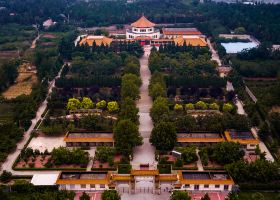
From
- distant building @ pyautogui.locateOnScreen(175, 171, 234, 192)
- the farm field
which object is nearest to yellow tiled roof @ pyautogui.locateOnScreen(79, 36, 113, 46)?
the farm field

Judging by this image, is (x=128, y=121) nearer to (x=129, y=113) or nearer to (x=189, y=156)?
(x=129, y=113)

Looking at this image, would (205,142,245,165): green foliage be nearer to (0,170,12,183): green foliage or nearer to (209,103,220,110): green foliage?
(209,103,220,110): green foliage

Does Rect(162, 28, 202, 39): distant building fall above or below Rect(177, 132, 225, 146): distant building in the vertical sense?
above

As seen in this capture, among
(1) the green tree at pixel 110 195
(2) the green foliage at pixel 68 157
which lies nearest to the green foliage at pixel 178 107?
(2) the green foliage at pixel 68 157

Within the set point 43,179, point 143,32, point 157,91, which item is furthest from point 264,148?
point 143,32

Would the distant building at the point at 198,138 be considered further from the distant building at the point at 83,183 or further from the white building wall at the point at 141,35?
the white building wall at the point at 141,35
